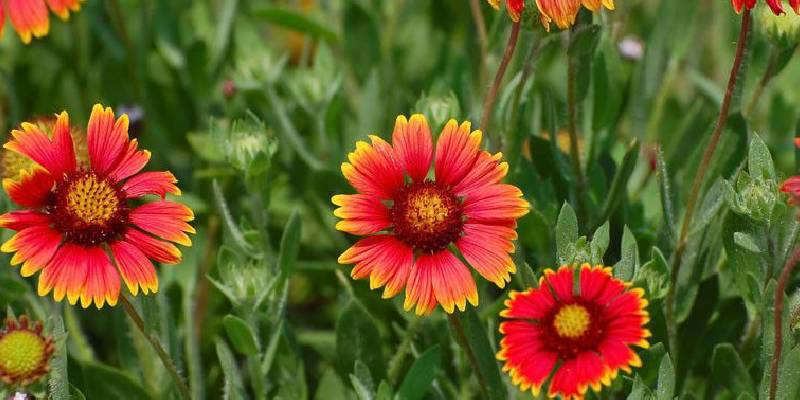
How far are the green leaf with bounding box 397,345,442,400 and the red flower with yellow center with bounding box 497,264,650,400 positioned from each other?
283 millimetres

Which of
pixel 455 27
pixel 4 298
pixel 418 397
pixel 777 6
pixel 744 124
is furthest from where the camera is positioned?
pixel 455 27

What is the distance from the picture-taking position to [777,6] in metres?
1.56

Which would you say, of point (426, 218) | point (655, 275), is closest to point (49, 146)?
point (426, 218)

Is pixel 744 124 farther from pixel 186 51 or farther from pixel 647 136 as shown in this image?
pixel 186 51

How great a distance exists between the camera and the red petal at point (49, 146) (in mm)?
1521

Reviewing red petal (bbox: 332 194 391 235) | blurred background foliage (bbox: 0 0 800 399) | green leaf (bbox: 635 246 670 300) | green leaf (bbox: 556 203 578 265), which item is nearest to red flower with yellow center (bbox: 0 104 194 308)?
→ blurred background foliage (bbox: 0 0 800 399)

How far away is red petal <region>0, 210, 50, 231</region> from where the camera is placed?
4.74 ft

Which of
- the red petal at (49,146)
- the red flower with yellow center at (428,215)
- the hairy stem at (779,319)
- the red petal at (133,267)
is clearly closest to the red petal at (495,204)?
the red flower with yellow center at (428,215)

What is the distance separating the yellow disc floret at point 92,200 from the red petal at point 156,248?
0.05m

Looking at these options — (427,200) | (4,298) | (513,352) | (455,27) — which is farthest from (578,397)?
(455,27)

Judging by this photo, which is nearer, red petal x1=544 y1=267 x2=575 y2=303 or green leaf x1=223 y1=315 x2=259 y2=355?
red petal x1=544 y1=267 x2=575 y2=303

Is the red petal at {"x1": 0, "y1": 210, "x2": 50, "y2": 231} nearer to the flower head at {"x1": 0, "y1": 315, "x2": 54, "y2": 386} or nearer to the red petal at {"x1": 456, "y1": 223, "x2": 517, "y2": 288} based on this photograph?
the flower head at {"x1": 0, "y1": 315, "x2": 54, "y2": 386}

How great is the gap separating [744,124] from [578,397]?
86 cm

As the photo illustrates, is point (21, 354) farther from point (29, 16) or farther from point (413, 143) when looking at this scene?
point (413, 143)
